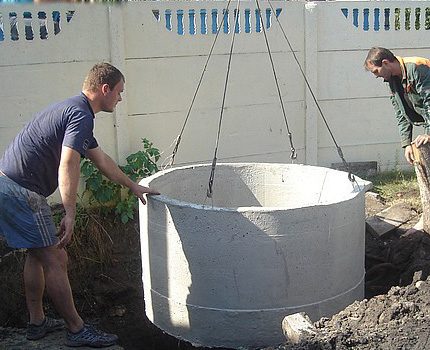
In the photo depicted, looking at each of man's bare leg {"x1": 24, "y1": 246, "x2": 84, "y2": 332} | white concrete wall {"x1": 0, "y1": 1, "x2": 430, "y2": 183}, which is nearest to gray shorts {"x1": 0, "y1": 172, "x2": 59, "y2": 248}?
man's bare leg {"x1": 24, "y1": 246, "x2": 84, "y2": 332}

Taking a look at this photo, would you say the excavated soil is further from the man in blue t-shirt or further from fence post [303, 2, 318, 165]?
fence post [303, 2, 318, 165]

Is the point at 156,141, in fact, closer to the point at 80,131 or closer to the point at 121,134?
the point at 121,134

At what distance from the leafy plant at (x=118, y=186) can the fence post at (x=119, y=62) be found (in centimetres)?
14

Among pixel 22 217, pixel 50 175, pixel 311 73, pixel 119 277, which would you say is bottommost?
pixel 119 277

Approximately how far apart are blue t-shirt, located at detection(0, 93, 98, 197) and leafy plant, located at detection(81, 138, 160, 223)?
1.24 m

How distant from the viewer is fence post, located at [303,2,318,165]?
6770 mm

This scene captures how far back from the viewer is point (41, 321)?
182 inches

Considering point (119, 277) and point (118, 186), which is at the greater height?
point (118, 186)

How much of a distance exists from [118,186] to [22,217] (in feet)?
5.10

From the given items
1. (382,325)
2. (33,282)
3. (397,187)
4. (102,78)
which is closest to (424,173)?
(397,187)

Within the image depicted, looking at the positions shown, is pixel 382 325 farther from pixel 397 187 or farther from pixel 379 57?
pixel 397 187

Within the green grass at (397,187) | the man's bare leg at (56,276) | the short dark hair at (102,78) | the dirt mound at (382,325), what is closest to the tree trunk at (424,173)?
the green grass at (397,187)

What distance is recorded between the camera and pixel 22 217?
417cm

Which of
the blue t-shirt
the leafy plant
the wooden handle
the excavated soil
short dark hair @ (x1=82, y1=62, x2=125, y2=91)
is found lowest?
the excavated soil
